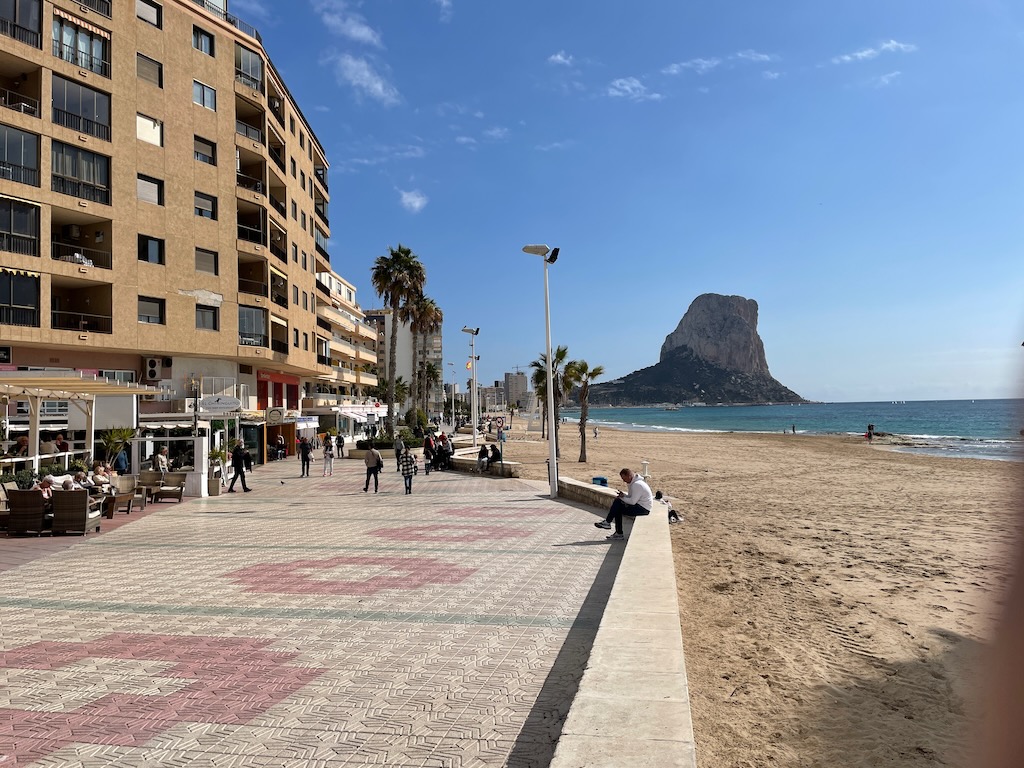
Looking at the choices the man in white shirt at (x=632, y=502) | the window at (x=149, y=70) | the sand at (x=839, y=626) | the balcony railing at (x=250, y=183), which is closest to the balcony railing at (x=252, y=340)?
the balcony railing at (x=250, y=183)

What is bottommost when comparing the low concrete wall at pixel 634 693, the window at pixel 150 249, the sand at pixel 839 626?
the sand at pixel 839 626

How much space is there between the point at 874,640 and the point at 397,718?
480 cm

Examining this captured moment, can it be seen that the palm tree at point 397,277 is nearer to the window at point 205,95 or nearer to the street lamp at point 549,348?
the window at point 205,95

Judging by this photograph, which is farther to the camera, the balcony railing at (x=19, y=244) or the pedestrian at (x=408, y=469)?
the balcony railing at (x=19, y=244)

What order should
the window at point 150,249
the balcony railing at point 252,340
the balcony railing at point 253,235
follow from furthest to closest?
the balcony railing at point 253,235 → the balcony railing at point 252,340 → the window at point 150,249

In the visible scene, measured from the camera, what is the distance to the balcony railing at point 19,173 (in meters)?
23.7

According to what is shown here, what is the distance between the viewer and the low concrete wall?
3.71 meters

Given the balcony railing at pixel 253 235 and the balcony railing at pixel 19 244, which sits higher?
the balcony railing at pixel 253 235

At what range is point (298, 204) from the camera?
133 feet

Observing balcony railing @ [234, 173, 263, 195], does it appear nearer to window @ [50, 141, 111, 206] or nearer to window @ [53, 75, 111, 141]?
window @ [53, 75, 111, 141]

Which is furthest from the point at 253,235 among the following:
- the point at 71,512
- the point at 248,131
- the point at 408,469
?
the point at 71,512

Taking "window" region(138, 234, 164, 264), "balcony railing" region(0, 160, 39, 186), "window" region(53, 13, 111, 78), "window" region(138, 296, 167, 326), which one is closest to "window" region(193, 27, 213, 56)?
"window" region(53, 13, 111, 78)

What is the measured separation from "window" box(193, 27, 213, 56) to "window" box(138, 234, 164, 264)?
9542mm

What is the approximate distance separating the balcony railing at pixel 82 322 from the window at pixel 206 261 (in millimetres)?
4889
